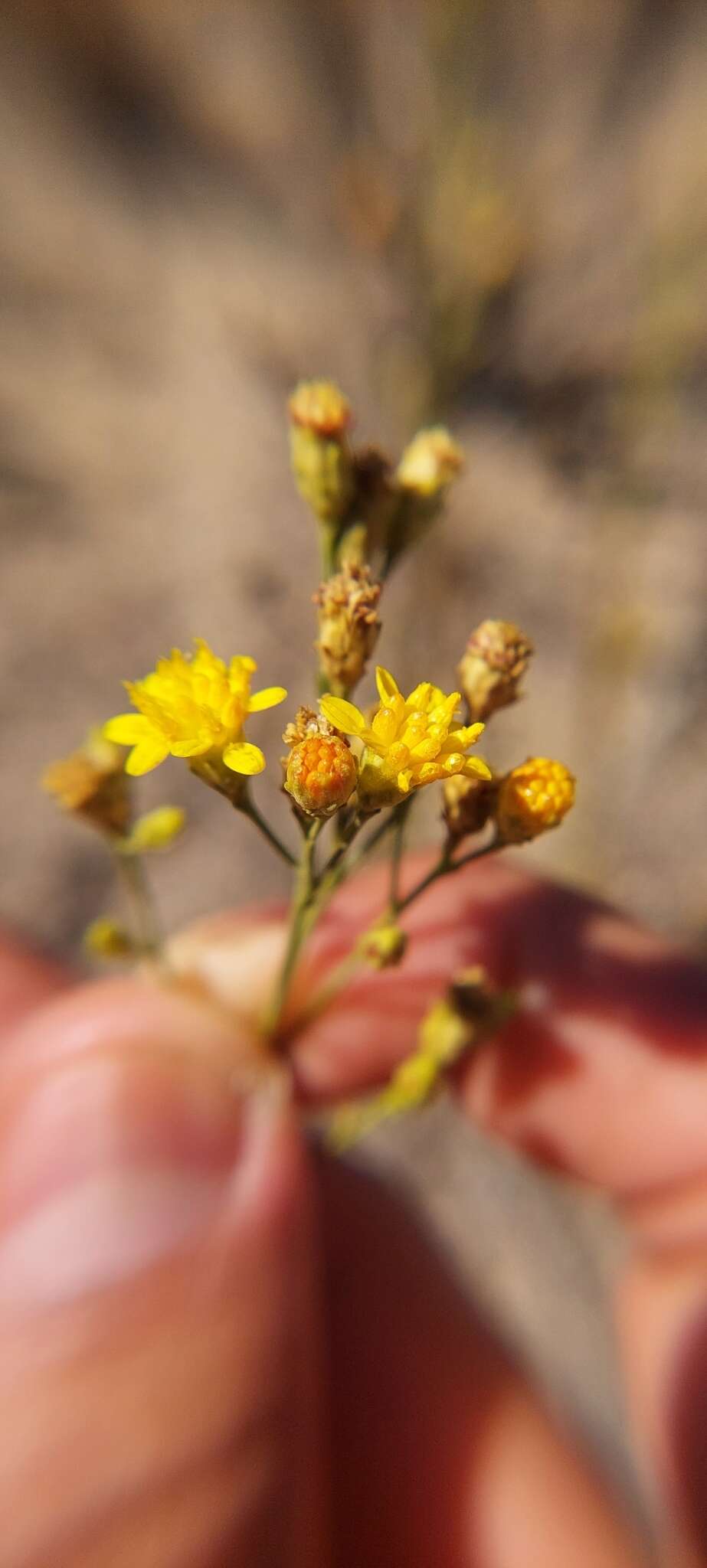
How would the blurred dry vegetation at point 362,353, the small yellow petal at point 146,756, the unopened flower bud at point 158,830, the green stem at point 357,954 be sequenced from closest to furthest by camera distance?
the small yellow petal at point 146,756 < the green stem at point 357,954 < the unopened flower bud at point 158,830 < the blurred dry vegetation at point 362,353

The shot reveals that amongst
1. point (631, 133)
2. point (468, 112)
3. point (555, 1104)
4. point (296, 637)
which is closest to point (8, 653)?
point (296, 637)

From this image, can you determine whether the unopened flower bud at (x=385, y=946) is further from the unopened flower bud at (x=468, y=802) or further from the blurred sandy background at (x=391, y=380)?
the blurred sandy background at (x=391, y=380)

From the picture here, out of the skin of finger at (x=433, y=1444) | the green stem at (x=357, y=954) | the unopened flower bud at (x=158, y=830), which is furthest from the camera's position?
the skin of finger at (x=433, y=1444)

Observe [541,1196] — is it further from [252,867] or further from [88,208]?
[88,208]

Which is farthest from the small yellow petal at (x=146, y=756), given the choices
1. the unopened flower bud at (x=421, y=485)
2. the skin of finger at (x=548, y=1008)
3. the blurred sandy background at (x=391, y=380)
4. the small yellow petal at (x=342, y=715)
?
the blurred sandy background at (x=391, y=380)

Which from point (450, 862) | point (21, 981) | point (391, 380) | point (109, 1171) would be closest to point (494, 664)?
point (450, 862)
